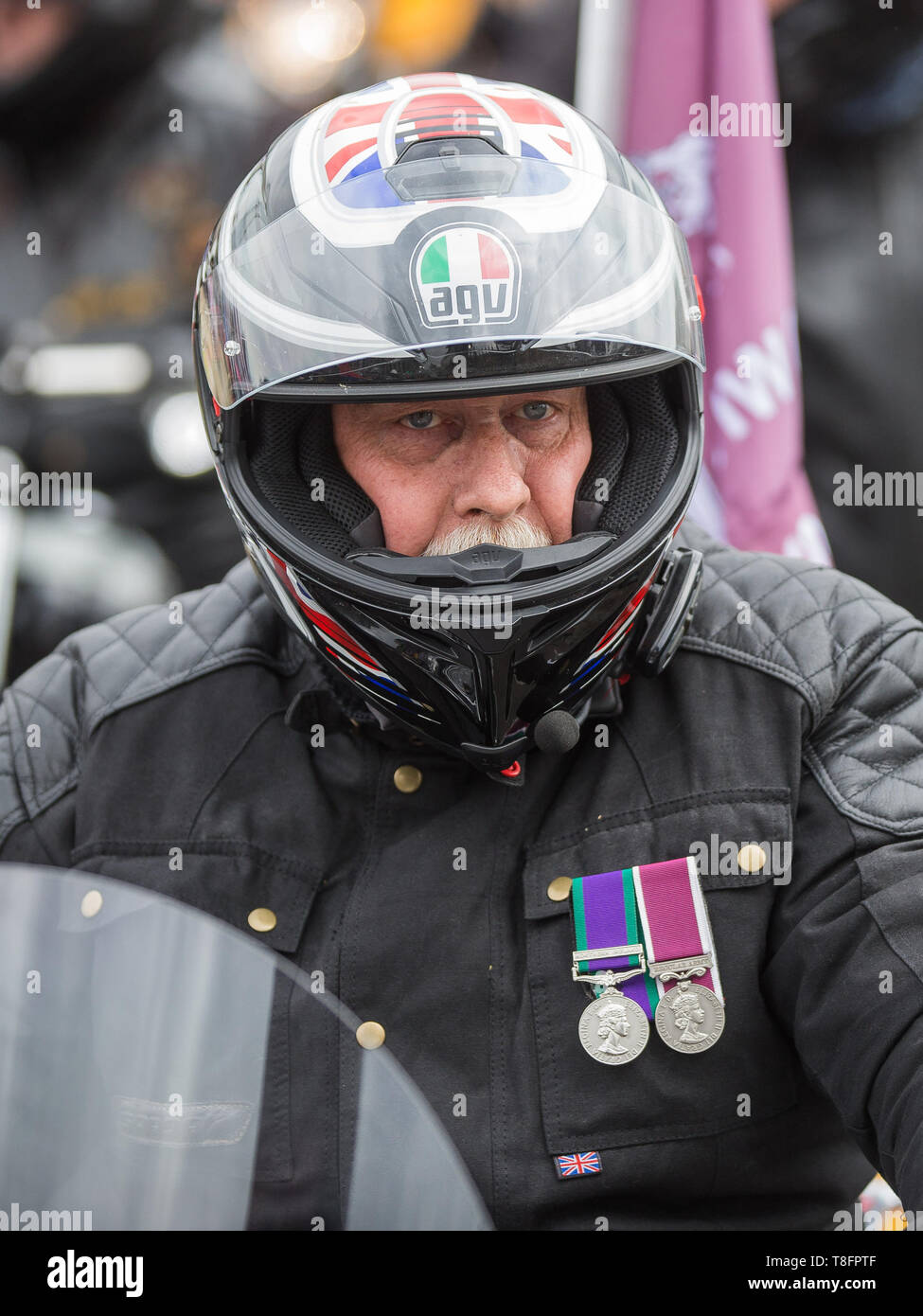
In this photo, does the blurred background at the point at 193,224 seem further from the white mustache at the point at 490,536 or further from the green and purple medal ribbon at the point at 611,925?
the green and purple medal ribbon at the point at 611,925

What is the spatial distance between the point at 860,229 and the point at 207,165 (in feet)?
4.34

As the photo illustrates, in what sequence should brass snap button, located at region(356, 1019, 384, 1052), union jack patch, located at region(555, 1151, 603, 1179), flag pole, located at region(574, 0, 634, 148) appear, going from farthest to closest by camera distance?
flag pole, located at region(574, 0, 634, 148)
union jack patch, located at region(555, 1151, 603, 1179)
brass snap button, located at region(356, 1019, 384, 1052)

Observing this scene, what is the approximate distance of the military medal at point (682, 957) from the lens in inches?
48.2

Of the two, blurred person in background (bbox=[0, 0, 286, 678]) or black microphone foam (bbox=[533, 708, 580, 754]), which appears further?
blurred person in background (bbox=[0, 0, 286, 678])

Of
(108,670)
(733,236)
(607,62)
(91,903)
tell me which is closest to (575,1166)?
(91,903)

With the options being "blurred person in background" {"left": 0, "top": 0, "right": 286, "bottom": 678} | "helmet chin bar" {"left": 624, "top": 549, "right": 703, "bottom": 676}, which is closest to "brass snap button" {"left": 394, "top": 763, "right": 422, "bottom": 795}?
"helmet chin bar" {"left": 624, "top": 549, "right": 703, "bottom": 676}

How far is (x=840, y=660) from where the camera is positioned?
1.35 metres

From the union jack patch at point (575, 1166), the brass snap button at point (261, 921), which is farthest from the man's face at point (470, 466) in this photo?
the union jack patch at point (575, 1166)

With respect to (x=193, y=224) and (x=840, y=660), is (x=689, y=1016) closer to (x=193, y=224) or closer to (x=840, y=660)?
(x=840, y=660)

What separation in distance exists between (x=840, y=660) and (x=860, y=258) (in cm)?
166

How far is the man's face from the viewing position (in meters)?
1.28

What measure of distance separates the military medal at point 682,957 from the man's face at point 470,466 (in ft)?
1.10

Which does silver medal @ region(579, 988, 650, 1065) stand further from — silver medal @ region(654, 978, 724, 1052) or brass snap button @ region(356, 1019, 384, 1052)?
brass snap button @ region(356, 1019, 384, 1052)
